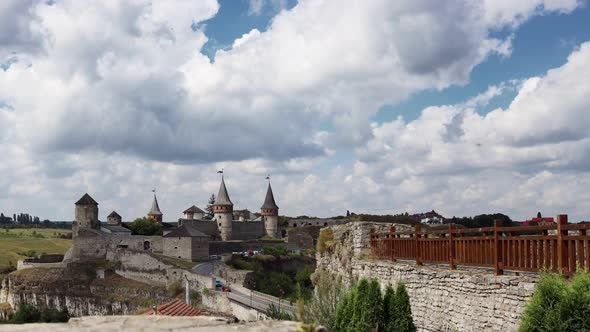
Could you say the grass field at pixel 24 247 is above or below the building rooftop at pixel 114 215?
below

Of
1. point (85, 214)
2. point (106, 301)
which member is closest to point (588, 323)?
point (106, 301)

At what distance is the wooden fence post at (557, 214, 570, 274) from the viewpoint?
8000 millimetres

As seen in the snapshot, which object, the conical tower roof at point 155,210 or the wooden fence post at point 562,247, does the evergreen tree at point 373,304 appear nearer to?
the wooden fence post at point 562,247

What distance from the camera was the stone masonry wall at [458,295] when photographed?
8.57 metres

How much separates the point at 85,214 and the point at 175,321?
74520 millimetres

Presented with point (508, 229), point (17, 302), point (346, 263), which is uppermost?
point (508, 229)

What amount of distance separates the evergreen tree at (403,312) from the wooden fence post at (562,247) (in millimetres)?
3377

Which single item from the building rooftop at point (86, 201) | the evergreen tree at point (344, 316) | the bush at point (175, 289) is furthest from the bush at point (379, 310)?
the building rooftop at point (86, 201)

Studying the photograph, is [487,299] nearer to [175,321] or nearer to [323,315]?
[323,315]

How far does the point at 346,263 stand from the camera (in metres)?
16.2

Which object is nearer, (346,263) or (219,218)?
(346,263)

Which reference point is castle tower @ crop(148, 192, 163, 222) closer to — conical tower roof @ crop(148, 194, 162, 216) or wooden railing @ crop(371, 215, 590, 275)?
conical tower roof @ crop(148, 194, 162, 216)

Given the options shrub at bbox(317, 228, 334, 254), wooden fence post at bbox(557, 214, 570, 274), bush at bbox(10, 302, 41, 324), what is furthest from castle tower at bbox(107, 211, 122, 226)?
wooden fence post at bbox(557, 214, 570, 274)

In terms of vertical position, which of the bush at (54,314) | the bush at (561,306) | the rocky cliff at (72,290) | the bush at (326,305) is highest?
the bush at (561,306)
